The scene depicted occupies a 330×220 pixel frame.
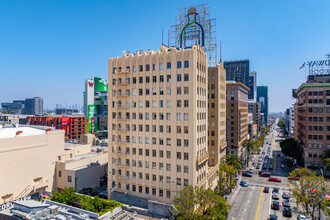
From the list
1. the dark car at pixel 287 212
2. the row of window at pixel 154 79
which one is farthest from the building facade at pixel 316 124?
the row of window at pixel 154 79

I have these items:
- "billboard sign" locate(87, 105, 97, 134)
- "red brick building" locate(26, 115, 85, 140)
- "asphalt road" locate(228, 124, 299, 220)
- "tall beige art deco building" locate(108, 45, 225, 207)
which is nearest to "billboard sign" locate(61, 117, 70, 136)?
"red brick building" locate(26, 115, 85, 140)

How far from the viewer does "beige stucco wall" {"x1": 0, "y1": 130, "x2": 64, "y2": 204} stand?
55.5 metres

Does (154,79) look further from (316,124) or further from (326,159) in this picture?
(316,124)

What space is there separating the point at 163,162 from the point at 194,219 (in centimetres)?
1549

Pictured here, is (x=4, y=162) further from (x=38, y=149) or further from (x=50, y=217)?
(x=50, y=217)

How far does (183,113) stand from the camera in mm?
54688

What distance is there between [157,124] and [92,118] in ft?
410

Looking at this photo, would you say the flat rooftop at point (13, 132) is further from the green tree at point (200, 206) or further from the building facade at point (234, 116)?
the building facade at point (234, 116)

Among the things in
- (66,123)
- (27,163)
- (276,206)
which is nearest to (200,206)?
(276,206)

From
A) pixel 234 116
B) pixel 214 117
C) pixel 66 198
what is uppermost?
pixel 214 117

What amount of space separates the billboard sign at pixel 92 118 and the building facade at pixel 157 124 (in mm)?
109796

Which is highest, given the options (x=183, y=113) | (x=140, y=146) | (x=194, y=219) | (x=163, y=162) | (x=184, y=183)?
(x=183, y=113)

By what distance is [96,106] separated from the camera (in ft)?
570

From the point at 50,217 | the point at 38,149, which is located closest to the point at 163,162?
the point at 50,217
